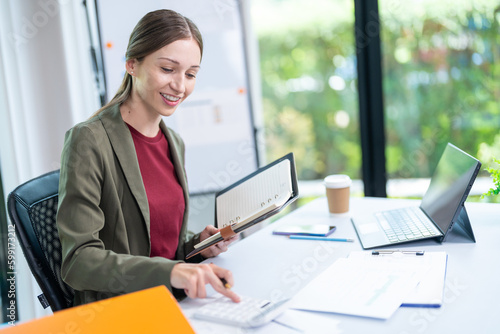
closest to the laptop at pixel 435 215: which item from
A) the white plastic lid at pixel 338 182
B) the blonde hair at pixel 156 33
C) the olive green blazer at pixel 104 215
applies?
the white plastic lid at pixel 338 182

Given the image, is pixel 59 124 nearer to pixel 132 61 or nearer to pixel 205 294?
pixel 132 61

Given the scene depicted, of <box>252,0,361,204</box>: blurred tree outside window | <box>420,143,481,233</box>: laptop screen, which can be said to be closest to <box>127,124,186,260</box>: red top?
<box>420,143,481,233</box>: laptop screen

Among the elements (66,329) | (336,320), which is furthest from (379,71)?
(66,329)

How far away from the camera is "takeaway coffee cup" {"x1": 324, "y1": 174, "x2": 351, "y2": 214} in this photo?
169 centimetres

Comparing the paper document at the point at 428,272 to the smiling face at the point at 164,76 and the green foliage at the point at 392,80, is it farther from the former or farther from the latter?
the green foliage at the point at 392,80

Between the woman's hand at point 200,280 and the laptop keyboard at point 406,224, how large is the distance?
514mm

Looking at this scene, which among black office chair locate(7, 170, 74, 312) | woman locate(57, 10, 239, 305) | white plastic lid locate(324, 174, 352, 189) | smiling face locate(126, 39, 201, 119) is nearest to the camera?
woman locate(57, 10, 239, 305)

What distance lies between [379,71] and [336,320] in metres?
2.06

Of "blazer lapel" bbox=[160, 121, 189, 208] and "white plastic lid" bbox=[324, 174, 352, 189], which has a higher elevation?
"blazer lapel" bbox=[160, 121, 189, 208]

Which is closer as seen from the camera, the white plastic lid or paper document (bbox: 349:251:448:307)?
paper document (bbox: 349:251:448:307)

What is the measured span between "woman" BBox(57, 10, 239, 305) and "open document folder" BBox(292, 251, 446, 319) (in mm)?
199

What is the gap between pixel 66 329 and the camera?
2.65 ft

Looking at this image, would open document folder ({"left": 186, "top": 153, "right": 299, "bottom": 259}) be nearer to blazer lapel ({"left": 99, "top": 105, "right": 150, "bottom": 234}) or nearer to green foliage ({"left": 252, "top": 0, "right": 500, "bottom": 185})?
blazer lapel ({"left": 99, "top": 105, "right": 150, "bottom": 234})

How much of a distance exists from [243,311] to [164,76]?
0.71 m
